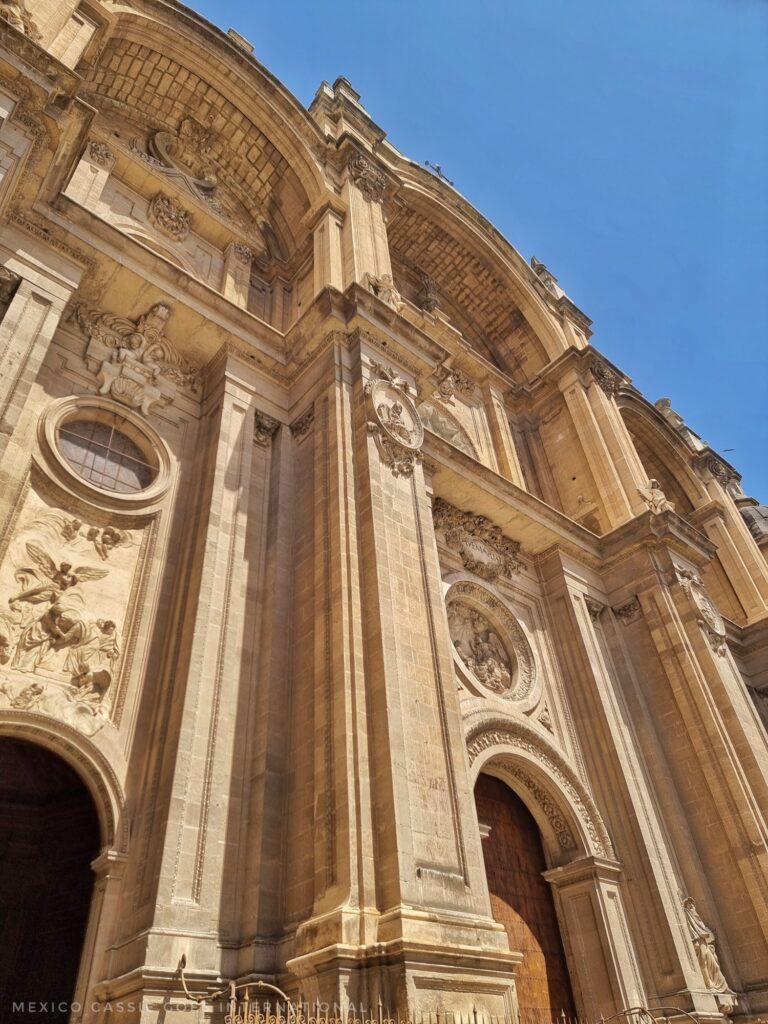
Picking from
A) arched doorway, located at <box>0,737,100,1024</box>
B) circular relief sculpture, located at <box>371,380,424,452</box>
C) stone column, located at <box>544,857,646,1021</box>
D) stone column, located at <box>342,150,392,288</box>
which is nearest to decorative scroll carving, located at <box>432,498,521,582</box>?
circular relief sculpture, located at <box>371,380,424,452</box>

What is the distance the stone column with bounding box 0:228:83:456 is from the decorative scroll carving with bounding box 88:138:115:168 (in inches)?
184

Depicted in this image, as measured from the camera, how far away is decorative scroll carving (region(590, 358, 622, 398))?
21625 mm

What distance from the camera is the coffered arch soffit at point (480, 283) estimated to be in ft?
73.8

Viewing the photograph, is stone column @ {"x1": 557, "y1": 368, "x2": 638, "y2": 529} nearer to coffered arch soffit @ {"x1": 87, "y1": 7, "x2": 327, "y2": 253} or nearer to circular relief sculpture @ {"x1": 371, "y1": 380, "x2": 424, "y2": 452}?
circular relief sculpture @ {"x1": 371, "y1": 380, "x2": 424, "y2": 452}

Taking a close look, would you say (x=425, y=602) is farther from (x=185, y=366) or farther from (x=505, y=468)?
(x=505, y=468)

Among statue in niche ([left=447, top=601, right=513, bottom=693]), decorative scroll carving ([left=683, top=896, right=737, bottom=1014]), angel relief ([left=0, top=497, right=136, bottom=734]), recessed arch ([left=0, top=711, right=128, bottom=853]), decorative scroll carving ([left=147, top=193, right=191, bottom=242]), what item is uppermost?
decorative scroll carving ([left=147, top=193, right=191, bottom=242])

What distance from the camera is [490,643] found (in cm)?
1469

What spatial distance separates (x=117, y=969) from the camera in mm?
7324

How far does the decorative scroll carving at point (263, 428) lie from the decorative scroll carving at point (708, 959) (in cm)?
1097

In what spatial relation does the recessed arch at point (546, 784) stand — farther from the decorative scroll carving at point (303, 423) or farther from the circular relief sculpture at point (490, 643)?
the decorative scroll carving at point (303, 423)

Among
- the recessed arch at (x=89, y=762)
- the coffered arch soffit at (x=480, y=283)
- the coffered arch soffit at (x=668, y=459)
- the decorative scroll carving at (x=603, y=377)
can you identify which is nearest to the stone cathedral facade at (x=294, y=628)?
the recessed arch at (x=89, y=762)

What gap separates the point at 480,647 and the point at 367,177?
11.4 metres

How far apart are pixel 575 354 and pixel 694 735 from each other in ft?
37.1

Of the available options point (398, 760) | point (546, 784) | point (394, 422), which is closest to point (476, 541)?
point (394, 422)
